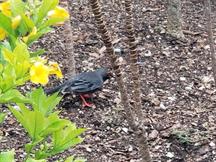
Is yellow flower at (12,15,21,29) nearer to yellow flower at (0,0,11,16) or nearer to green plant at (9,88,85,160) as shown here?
yellow flower at (0,0,11,16)

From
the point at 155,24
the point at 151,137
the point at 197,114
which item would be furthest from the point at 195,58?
the point at 151,137

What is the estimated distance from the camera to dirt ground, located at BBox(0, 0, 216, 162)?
5281mm

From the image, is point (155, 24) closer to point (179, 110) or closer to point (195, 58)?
point (195, 58)

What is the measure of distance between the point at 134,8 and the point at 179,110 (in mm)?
3216

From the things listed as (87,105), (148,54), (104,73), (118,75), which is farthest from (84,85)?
(118,75)

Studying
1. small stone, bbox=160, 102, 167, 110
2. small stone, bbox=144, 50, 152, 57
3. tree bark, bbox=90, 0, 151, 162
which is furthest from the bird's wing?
tree bark, bbox=90, 0, 151, 162

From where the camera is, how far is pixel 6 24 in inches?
65.7

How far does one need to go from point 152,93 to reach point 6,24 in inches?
191

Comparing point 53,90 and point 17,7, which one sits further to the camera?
point 53,90

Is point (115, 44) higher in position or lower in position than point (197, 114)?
higher

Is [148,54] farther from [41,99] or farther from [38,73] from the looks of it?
[38,73]

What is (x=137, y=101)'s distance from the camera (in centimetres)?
371

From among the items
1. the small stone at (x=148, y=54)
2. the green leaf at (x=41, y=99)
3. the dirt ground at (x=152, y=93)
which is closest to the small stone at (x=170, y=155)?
the dirt ground at (x=152, y=93)

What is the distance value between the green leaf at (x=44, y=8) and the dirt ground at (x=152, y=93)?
3282mm
